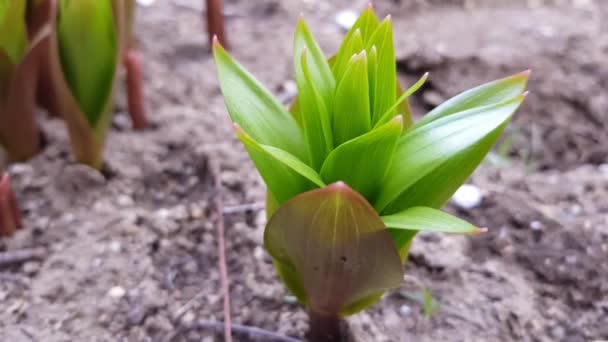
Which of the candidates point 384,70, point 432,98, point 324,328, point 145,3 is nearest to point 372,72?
point 384,70

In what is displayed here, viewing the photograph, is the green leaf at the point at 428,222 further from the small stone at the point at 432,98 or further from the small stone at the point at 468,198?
the small stone at the point at 432,98

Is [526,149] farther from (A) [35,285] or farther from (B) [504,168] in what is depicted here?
(A) [35,285]

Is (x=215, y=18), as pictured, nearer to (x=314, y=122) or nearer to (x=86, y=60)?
(x=86, y=60)

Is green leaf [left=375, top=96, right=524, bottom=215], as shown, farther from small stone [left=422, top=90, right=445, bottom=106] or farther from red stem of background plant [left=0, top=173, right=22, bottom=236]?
small stone [left=422, top=90, right=445, bottom=106]

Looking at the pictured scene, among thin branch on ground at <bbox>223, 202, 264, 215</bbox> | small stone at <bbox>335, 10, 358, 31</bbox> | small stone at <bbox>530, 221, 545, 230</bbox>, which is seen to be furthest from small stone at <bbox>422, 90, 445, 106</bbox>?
thin branch on ground at <bbox>223, 202, 264, 215</bbox>

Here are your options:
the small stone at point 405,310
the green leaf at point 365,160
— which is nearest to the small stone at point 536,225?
the small stone at point 405,310

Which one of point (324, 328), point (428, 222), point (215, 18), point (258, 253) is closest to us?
point (428, 222)

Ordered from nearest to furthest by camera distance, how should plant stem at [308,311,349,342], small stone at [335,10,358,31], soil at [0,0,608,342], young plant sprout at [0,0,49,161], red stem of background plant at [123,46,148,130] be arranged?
plant stem at [308,311,349,342] → soil at [0,0,608,342] → young plant sprout at [0,0,49,161] → red stem of background plant at [123,46,148,130] → small stone at [335,10,358,31]
